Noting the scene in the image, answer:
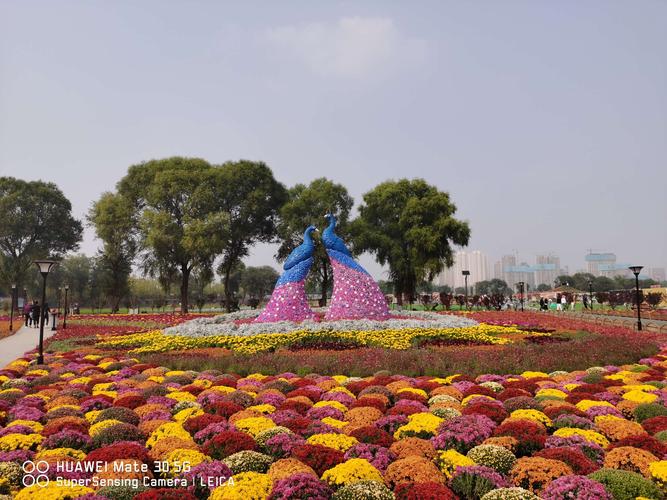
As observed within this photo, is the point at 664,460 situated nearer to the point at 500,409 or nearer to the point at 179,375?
the point at 500,409

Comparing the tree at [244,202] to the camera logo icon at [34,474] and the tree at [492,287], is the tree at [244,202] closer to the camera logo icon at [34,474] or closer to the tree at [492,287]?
the camera logo icon at [34,474]

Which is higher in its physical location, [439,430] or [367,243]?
[367,243]

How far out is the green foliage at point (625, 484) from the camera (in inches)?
176

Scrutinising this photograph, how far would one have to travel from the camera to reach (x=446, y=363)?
1095cm

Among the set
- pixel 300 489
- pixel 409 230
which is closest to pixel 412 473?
pixel 300 489

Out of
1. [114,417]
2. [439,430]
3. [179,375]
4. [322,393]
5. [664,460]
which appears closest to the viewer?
[664,460]

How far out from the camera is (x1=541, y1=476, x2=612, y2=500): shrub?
4.31m

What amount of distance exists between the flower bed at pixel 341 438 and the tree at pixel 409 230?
30.1 m

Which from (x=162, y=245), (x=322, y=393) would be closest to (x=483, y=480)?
(x=322, y=393)

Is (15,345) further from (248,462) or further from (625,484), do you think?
(625,484)

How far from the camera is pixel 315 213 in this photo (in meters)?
40.5

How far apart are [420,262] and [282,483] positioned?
35790 mm

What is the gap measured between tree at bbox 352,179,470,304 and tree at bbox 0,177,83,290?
3036 cm

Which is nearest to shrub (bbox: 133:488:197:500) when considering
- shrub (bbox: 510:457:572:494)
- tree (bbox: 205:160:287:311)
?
shrub (bbox: 510:457:572:494)
